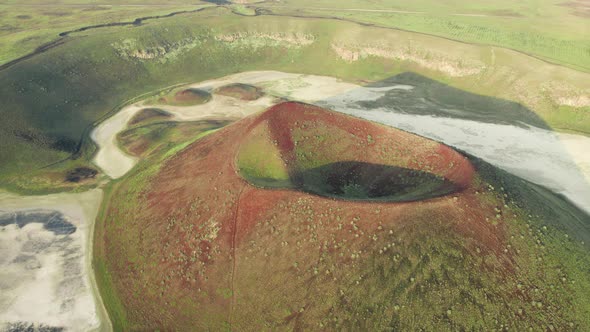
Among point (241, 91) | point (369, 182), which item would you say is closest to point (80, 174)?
point (241, 91)

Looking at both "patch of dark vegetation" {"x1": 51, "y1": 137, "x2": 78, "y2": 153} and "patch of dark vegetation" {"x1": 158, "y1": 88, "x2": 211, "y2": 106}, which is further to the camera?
"patch of dark vegetation" {"x1": 158, "y1": 88, "x2": 211, "y2": 106}

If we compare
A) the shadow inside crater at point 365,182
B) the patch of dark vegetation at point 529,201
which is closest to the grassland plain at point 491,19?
the patch of dark vegetation at point 529,201

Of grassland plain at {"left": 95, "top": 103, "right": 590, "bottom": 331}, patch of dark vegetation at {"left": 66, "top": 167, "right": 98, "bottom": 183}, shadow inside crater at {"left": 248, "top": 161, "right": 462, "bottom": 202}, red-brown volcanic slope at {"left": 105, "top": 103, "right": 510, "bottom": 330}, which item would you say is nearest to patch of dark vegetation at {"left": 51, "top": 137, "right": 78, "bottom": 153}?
patch of dark vegetation at {"left": 66, "top": 167, "right": 98, "bottom": 183}

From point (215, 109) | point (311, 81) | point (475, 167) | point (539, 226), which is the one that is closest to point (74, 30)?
point (215, 109)

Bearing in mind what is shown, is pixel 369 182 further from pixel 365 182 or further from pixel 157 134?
pixel 157 134

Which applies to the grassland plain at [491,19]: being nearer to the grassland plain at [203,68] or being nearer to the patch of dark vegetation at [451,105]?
the grassland plain at [203,68]

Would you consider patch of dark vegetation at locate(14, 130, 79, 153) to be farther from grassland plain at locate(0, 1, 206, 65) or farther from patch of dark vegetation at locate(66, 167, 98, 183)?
grassland plain at locate(0, 1, 206, 65)
